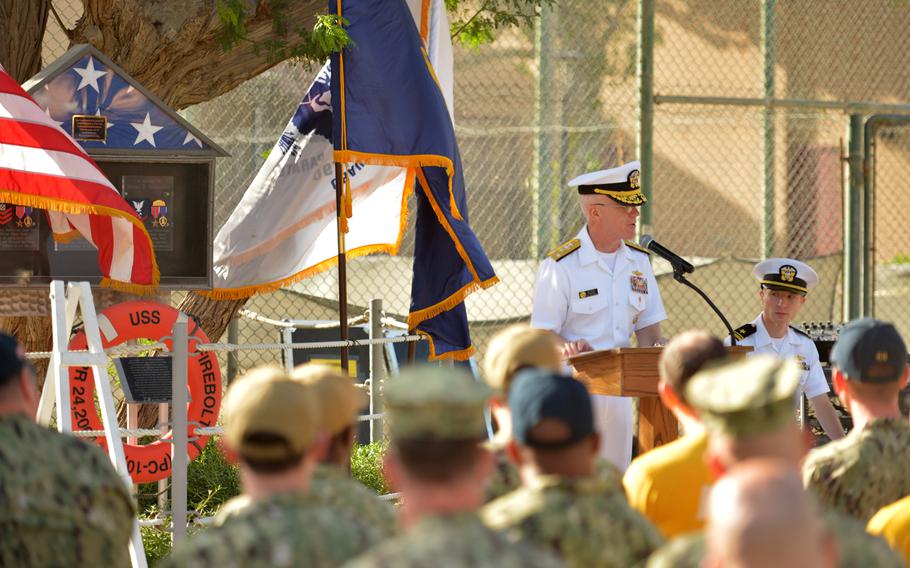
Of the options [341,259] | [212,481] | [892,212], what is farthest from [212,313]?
[892,212]

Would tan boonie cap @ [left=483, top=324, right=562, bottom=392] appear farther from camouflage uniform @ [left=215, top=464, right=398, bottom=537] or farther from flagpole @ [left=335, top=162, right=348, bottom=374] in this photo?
flagpole @ [left=335, top=162, right=348, bottom=374]

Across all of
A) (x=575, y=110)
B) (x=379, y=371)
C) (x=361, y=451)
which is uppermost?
(x=575, y=110)

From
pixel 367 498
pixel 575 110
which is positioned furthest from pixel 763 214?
pixel 367 498

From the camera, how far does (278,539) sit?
253cm

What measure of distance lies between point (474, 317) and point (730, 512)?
8054 millimetres

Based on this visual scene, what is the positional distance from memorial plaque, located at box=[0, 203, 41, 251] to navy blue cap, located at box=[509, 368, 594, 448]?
4.59 meters

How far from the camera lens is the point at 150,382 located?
21.3 ft

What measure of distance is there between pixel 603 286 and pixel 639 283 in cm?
21

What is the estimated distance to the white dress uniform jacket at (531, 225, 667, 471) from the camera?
6430 mm

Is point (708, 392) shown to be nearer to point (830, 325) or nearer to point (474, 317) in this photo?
point (830, 325)

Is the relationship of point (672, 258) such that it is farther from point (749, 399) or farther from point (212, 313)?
point (749, 399)

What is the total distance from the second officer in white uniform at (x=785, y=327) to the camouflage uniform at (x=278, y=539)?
4.38 metres

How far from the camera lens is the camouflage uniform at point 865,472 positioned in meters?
3.64

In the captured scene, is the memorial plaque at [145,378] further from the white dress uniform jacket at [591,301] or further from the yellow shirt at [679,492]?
the yellow shirt at [679,492]
